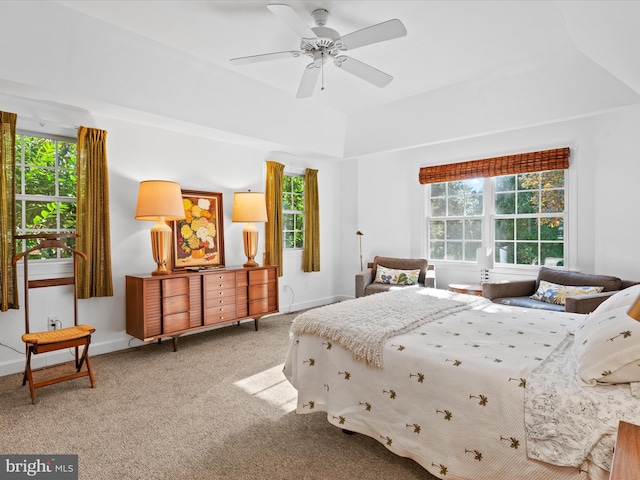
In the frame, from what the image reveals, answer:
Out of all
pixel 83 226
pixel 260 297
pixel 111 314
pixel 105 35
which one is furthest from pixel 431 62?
pixel 111 314

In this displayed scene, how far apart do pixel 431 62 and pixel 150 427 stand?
377 centimetres

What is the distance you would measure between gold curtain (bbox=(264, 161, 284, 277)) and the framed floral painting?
72cm

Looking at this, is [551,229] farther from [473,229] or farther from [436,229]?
[436,229]

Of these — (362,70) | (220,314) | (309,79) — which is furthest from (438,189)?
(220,314)

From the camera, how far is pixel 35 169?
342 cm

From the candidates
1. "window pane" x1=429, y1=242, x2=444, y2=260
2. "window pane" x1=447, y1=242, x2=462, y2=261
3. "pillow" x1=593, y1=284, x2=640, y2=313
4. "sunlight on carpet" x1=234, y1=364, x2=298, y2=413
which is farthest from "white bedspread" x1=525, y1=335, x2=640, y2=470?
"window pane" x1=429, y1=242, x2=444, y2=260

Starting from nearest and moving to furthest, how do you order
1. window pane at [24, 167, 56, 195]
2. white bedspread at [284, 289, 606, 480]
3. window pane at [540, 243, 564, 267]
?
white bedspread at [284, 289, 606, 480], window pane at [24, 167, 56, 195], window pane at [540, 243, 564, 267]

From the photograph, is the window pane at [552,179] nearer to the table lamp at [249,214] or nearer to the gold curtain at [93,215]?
the table lamp at [249,214]

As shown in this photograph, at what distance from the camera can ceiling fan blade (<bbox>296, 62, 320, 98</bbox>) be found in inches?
116

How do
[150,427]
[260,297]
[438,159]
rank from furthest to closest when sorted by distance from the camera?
[438,159], [260,297], [150,427]

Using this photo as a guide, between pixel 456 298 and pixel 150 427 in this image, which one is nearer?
pixel 150 427

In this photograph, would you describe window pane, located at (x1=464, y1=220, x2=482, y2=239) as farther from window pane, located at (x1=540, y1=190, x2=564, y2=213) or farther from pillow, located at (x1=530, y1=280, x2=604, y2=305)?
pillow, located at (x1=530, y1=280, x2=604, y2=305)

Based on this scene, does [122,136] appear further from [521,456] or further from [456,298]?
[521,456]

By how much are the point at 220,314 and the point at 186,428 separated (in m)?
1.90
